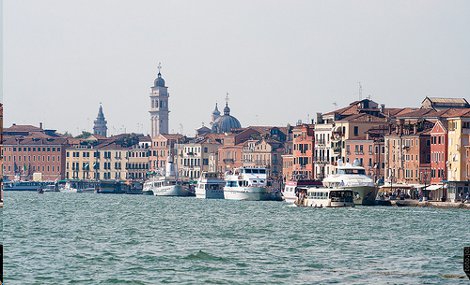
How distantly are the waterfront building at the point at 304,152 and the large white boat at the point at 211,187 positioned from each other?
761cm

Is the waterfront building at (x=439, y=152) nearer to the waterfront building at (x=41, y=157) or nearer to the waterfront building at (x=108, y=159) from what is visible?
the waterfront building at (x=108, y=159)

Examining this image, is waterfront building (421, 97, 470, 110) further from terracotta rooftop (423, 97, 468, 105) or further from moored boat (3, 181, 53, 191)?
moored boat (3, 181, 53, 191)

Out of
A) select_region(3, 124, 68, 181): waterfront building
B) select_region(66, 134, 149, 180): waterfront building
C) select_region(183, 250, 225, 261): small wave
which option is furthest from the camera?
select_region(3, 124, 68, 181): waterfront building

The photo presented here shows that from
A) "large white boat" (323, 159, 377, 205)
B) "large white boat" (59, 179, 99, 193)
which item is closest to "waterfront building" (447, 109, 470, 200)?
"large white boat" (323, 159, 377, 205)

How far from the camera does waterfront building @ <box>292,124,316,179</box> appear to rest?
136 metres

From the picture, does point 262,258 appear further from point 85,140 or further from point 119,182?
point 85,140

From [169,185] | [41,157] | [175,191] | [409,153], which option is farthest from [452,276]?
[41,157]

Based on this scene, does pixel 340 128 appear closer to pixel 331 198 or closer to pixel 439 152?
pixel 439 152

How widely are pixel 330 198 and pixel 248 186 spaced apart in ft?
101

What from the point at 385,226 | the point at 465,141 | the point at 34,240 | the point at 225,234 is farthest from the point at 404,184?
the point at 34,240

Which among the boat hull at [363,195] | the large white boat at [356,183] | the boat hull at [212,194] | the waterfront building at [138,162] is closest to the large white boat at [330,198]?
the large white boat at [356,183]

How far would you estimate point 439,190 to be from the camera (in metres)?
103

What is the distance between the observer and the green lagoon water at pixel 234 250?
118 feet

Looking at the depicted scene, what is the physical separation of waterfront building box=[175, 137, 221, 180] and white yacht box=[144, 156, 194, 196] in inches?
696
